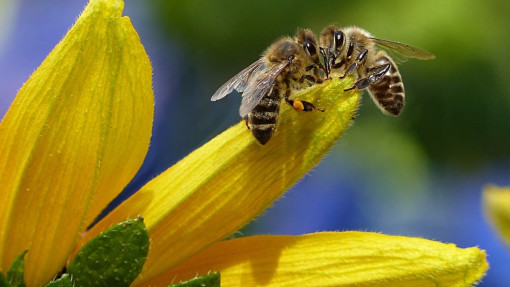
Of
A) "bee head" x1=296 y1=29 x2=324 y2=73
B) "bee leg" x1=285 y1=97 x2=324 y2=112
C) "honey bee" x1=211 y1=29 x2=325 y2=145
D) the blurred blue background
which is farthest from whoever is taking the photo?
the blurred blue background

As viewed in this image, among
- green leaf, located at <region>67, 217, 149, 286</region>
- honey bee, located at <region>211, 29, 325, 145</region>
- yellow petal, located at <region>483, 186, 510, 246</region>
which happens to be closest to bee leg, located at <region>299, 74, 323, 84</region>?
honey bee, located at <region>211, 29, 325, 145</region>

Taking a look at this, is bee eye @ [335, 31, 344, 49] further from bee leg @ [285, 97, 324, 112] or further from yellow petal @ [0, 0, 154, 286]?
yellow petal @ [0, 0, 154, 286]

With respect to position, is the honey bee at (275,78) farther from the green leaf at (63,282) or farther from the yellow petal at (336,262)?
the green leaf at (63,282)

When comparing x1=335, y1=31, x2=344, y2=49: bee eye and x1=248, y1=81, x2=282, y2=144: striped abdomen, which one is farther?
x1=335, y1=31, x2=344, y2=49: bee eye

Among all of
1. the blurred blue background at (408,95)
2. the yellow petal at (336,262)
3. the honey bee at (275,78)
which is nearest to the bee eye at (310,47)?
the honey bee at (275,78)

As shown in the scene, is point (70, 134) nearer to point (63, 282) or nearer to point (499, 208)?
point (63, 282)

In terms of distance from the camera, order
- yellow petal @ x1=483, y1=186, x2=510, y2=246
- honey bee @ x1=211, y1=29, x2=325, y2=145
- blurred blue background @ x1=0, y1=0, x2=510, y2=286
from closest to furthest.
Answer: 1. honey bee @ x1=211, y1=29, x2=325, y2=145
2. yellow petal @ x1=483, y1=186, x2=510, y2=246
3. blurred blue background @ x1=0, y1=0, x2=510, y2=286

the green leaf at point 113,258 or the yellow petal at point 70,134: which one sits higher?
the yellow petal at point 70,134
